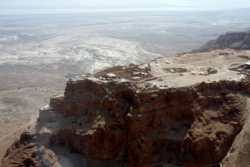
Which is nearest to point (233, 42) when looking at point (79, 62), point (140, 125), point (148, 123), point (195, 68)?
point (195, 68)

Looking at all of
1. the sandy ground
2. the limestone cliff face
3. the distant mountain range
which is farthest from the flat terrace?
the distant mountain range

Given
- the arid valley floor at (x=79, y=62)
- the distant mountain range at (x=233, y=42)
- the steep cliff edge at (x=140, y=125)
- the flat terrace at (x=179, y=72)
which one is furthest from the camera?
the distant mountain range at (x=233, y=42)

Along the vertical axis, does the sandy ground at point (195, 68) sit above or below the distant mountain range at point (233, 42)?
below

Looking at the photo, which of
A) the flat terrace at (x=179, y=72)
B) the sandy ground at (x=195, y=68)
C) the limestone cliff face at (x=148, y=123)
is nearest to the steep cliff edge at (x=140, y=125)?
the limestone cliff face at (x=148, y=123)

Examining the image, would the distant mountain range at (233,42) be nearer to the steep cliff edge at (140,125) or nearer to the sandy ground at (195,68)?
the sandy ground at (195,68)

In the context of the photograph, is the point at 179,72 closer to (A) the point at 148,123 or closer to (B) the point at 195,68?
(B) the point at 195,68

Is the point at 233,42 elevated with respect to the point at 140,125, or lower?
elevated

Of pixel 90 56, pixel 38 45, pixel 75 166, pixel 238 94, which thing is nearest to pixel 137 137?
pixel 75 166

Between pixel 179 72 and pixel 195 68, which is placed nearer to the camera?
pixel 179 72

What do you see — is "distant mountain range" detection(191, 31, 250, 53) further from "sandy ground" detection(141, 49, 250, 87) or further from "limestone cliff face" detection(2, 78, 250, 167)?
"limestone cliff face" detection(2, 78, 250, 167)
